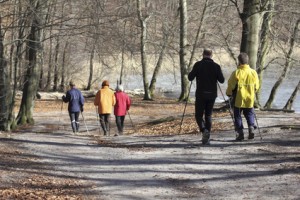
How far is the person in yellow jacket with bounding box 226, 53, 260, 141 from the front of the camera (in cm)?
1109

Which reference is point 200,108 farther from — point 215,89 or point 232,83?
point 232,83

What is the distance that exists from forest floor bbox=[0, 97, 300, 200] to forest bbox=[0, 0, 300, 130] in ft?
11.2

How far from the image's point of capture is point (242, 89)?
36.7ft

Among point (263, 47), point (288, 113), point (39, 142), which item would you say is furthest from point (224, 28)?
point (39, 142)

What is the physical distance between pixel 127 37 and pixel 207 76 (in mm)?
22795

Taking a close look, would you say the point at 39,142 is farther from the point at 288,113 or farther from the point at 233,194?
the point at 288,113

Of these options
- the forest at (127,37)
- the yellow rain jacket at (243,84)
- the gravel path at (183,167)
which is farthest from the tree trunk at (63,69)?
the yellow rain jacket at (243,84)

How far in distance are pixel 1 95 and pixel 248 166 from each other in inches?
387

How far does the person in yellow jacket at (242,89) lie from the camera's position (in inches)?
437

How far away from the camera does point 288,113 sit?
17.2 metres

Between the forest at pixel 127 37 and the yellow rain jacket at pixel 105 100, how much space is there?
5.41 feet

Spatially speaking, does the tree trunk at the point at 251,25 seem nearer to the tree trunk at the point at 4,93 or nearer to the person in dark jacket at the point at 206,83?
the person in dark jacket at the point at 206,83

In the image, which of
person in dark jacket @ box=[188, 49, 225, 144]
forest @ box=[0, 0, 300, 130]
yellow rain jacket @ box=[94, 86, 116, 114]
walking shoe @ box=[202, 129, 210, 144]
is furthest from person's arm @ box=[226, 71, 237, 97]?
yellow rain jacket @ box=[94, 86, 116, 114]

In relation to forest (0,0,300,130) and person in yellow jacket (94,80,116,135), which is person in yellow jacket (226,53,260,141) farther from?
person in yellow jacket (94,80,116,135)
